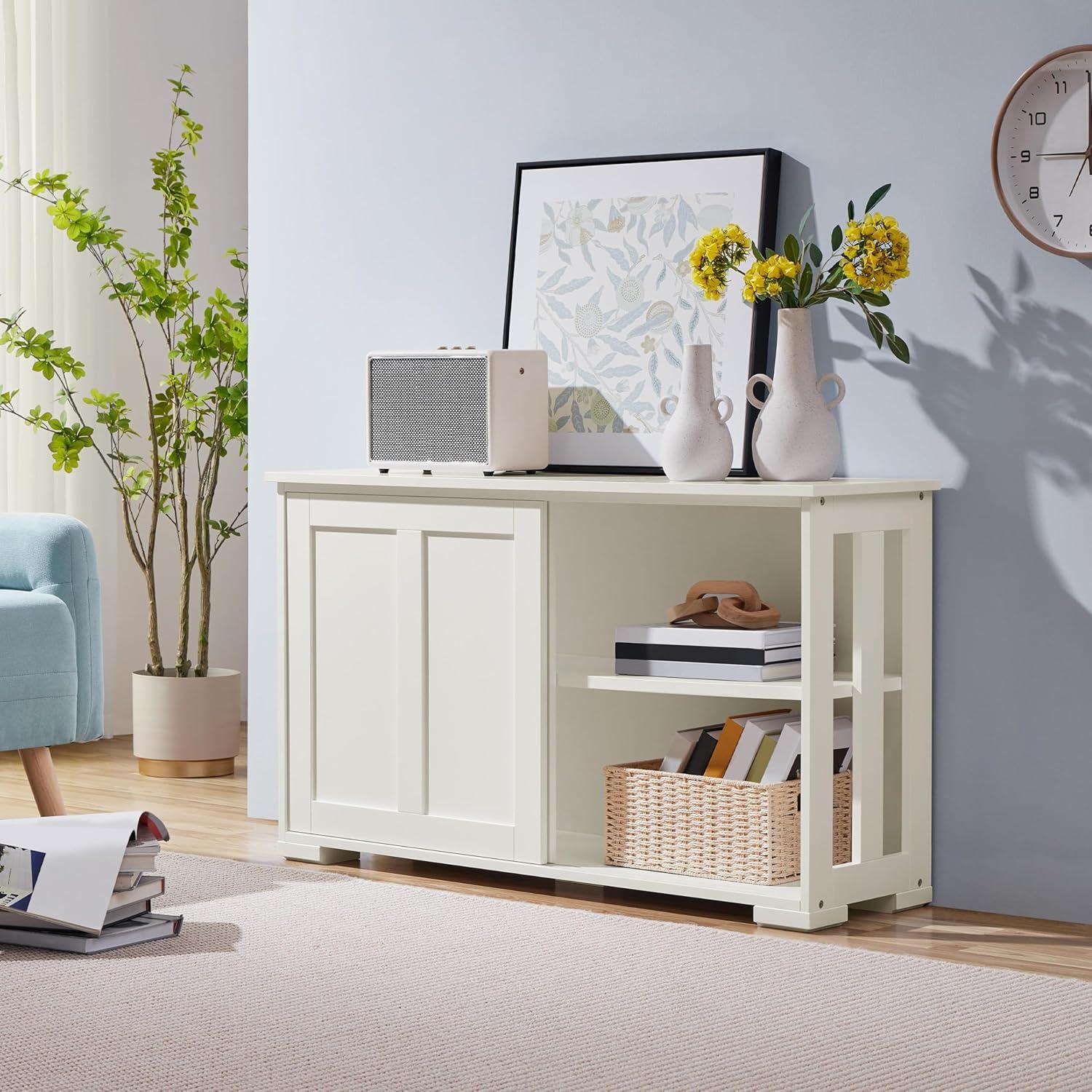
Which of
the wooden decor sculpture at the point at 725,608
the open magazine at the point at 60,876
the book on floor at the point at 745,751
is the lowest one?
the open magazine at the point at 60,876

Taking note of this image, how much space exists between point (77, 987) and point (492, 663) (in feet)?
3.07

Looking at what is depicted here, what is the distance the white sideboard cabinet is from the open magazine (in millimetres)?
649

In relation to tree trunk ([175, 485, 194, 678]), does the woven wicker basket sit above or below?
below

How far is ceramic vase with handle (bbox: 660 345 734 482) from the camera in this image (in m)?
2.91

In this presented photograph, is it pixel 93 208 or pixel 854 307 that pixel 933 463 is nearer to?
pixel 854 307

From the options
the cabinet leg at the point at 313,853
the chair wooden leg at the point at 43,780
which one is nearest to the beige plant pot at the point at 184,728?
the chair wooden leg at the point at 43,780

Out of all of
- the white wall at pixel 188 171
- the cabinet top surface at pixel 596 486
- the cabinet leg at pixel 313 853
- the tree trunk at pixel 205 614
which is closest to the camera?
the cabinet top surface at pixel 596 486

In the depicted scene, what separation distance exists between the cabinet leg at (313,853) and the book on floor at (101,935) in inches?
22.9

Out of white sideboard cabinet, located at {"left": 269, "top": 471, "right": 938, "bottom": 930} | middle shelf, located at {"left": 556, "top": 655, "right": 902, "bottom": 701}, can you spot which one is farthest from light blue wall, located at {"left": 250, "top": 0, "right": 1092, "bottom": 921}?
middle shelf, located at {"left": 556, "top": 655, "right": 902, "bottom": 701}

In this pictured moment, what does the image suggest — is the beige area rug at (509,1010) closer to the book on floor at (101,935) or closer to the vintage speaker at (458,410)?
the book on floor at (101,935)

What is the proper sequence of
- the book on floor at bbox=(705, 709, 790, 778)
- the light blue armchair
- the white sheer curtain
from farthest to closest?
the white sheer curtain → the light blue armchair → the book on floor at bbox=(705, 709, 790, 778)

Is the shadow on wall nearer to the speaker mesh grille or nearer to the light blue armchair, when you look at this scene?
the speaker mesh grille

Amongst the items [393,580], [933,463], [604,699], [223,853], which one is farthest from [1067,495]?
[223,853]

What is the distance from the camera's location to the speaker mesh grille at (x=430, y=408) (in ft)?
10.4
